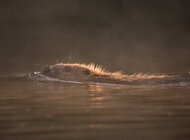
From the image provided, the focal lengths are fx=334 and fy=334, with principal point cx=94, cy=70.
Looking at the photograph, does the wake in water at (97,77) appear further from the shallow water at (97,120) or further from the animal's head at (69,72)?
the shallow water at (97,120)

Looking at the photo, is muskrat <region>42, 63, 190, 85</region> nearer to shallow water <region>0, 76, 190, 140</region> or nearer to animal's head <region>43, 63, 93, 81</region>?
animal's head <region>43, 63, 93, 81</region>

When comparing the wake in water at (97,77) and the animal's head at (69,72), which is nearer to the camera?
the wake in water at (97,77)

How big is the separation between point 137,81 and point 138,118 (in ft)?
19.7

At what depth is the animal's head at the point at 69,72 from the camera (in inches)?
439

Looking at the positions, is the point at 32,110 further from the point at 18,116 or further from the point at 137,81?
the point at 137,81

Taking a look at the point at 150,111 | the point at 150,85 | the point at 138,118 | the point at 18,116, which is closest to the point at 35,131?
the point at 18,116

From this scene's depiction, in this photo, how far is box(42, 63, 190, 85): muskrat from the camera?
1013cm

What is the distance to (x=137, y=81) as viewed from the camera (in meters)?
10.3

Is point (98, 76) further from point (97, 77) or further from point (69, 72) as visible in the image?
point (69, 72)

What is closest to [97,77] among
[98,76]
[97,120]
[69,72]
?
[98,76]

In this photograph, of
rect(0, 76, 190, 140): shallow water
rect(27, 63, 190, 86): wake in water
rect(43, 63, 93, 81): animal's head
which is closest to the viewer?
rect(0, 76, 190, 140): shallow water

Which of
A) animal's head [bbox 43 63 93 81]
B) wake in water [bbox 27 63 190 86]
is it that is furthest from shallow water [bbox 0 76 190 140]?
animal's head [bbox 43 63 93 81]

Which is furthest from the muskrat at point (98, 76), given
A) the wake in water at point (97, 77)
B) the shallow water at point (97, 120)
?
the shallow water at point (97, 120)

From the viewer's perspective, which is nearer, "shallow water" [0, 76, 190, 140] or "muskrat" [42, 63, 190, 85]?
"shallow water" [0, 76, 190, 140]
